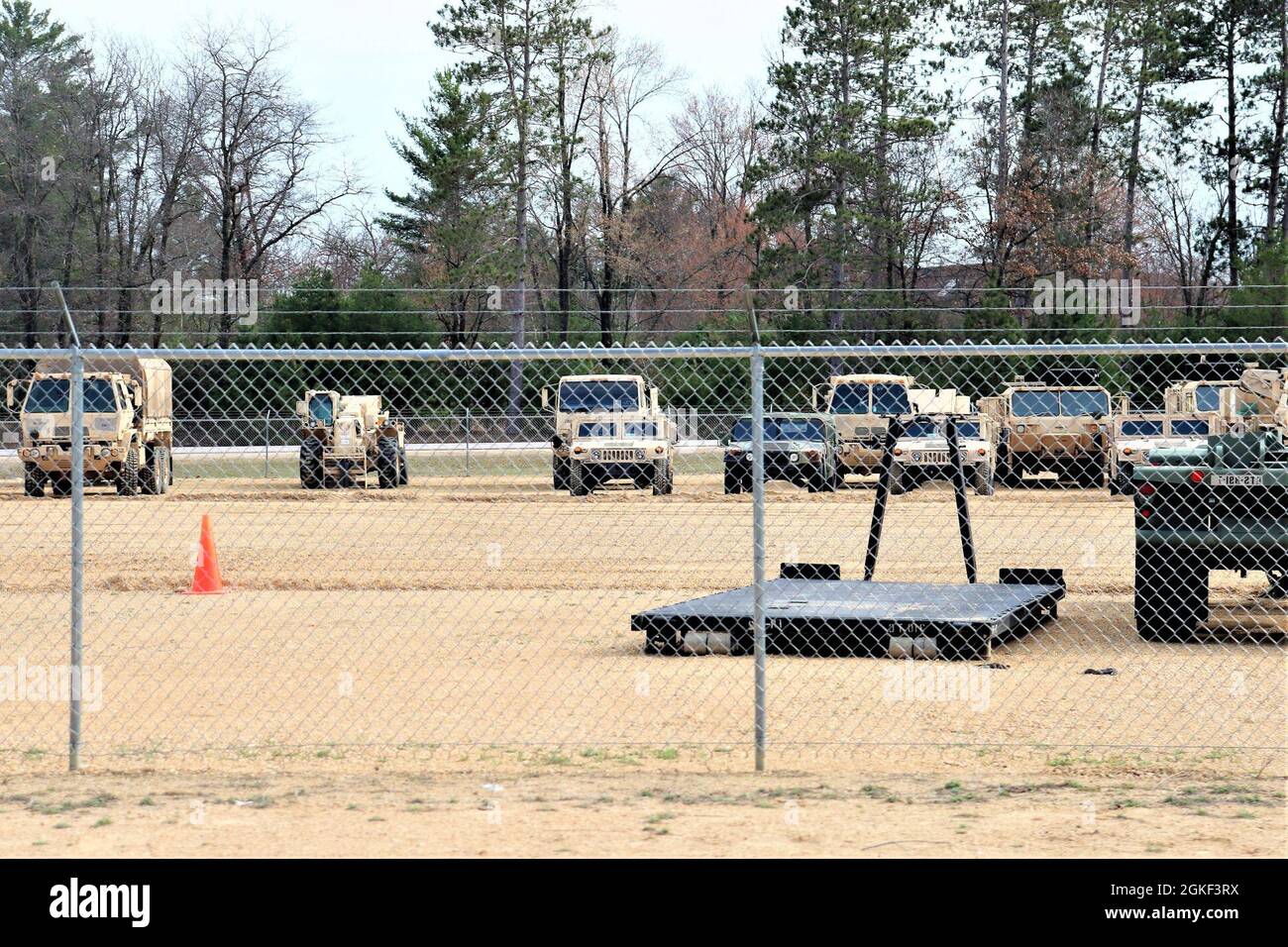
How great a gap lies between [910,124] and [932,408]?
48.4ft

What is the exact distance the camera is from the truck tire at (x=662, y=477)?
2780cm

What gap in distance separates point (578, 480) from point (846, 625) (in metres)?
17.2

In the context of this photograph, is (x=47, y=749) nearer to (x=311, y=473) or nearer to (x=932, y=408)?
(x=311, y=473)

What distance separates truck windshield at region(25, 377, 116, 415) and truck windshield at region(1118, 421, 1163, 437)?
62.2 feet

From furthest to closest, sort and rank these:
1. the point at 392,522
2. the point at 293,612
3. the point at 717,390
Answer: the point at 717,390 < the point at 392,522 < the point at 293,612

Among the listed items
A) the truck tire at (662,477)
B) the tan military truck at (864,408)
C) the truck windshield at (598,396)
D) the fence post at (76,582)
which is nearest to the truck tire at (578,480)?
the truck tire at (662,477)

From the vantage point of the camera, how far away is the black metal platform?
10.8 metres

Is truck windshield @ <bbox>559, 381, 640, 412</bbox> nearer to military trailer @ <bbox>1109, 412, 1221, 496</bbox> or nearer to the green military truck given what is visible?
military trailer @ <bbox>1109, 412, 1221, 496</bbox>

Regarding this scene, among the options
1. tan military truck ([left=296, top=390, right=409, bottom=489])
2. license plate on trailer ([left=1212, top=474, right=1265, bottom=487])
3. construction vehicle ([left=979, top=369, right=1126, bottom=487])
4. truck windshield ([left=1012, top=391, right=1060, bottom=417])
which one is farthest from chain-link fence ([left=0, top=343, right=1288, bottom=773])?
tan military truck ([left=296, top=390, right=409, bottom=489])

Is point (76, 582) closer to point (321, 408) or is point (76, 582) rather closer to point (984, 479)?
point (984, 479)

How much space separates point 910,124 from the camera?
44594 millimetres

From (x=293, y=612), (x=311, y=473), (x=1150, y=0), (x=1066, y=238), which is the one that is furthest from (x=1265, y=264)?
(x=293, y=612)

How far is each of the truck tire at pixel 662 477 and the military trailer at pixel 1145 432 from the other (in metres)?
7.91

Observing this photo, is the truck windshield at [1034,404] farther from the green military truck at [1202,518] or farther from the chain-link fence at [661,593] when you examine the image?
the green military truck at [1202,518]
